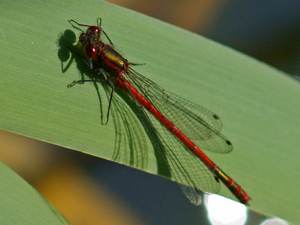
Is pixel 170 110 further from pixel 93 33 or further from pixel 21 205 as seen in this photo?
pixel 21 205

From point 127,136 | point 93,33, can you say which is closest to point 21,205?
point 127,136

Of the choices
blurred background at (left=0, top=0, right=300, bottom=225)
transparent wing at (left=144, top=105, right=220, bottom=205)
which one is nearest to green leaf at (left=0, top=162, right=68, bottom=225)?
transparent wing at (left=144, top=105, right=220, bottom=205)

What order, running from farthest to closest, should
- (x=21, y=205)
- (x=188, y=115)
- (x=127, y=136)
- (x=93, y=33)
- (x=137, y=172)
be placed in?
1. (x=137, y=172)
2. (x=188, y=115)
3. (x=93, y=33)
4. (x=127, y=136)
5. (x=21, y=205)

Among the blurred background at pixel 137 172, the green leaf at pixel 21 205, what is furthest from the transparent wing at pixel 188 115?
the blurred background at pixel 137 172

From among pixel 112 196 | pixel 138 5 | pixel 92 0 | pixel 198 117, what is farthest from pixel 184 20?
pixel 92 0

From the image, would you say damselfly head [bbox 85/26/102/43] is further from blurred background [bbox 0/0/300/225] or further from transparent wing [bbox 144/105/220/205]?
blurred background [bbox 0/0/300/225]

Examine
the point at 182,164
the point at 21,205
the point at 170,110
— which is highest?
the point at 170,110
